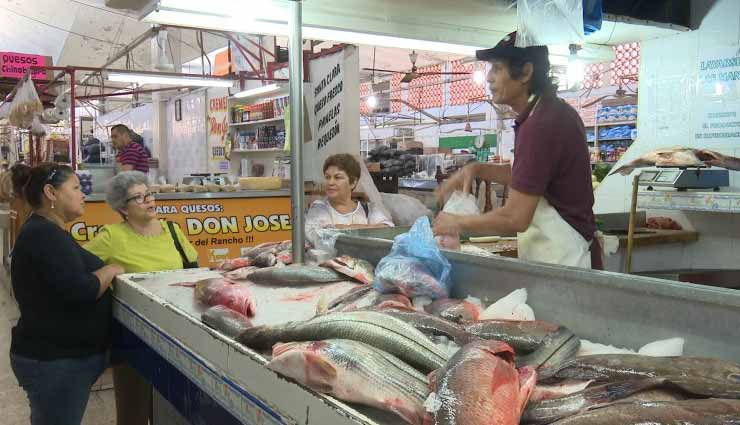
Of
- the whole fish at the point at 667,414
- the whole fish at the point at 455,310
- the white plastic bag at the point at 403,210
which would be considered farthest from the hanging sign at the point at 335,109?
the whole fish at the point at 667,414

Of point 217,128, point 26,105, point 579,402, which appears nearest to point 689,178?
point 579,402

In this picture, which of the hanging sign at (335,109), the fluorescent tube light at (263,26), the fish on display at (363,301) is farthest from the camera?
the hanging sign at (335,109)

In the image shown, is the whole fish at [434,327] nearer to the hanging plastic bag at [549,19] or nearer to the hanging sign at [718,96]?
the hanging plastic bag at [549,19]

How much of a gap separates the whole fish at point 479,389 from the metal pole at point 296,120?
1.65 m

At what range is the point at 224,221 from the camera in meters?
6.25

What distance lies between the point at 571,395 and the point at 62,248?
2.47 metres

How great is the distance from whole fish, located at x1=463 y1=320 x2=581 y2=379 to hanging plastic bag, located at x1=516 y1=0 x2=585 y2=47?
1.45 meters

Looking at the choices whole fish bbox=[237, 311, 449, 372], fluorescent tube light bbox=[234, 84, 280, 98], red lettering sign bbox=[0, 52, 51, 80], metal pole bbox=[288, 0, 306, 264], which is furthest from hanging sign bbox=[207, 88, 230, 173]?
whole fish bbox=[237, 311, 449, 372]

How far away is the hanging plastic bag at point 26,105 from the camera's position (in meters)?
9.14

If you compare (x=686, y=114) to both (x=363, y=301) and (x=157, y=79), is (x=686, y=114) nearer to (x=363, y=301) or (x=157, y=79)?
(x=363, y=301)

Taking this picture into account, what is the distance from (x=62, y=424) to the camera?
2898 millimetres

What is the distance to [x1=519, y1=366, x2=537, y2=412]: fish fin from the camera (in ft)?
3.88

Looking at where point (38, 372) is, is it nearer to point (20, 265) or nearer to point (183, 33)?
point (20, 265)

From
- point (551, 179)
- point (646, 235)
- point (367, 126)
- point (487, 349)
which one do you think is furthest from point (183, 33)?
point (487, 349)
